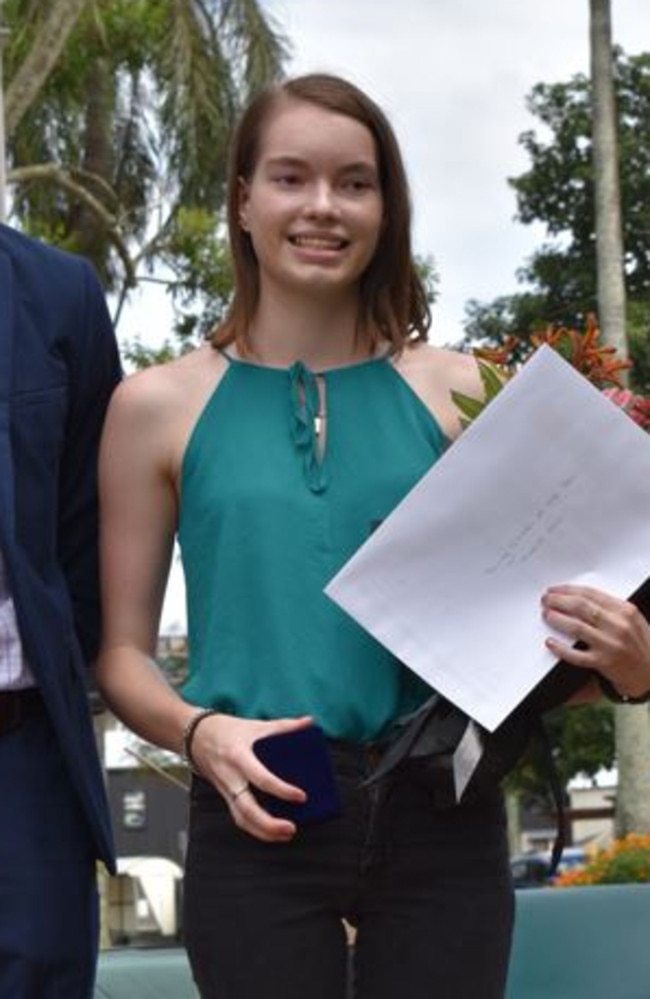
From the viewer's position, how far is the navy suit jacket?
3123mm

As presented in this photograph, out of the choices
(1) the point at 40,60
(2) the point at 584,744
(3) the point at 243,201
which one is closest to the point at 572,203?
(2) the point at 584,744

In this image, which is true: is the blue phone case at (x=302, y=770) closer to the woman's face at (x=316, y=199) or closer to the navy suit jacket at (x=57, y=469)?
the navy suit jacket at (x=57, y=469)

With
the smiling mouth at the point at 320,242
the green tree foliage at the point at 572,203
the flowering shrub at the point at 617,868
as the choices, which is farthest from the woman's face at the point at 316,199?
the green tree foliage at the point at 572,203

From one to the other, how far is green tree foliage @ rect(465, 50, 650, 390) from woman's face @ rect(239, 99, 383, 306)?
23516mm

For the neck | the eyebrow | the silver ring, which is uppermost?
the eyebrow

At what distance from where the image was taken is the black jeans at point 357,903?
2.95m

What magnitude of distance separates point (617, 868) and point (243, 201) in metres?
11.1

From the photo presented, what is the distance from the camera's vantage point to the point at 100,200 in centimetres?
2188

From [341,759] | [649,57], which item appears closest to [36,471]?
[341,759]

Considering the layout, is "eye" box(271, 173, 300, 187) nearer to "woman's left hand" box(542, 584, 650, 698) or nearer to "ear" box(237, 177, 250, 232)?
"ear" box(237, 177, 250, 232)

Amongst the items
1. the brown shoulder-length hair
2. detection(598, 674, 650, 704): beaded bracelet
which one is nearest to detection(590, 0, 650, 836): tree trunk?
the brown shoulder-length hair

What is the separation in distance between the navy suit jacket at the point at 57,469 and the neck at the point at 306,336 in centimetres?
26

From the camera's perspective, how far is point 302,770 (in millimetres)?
2900

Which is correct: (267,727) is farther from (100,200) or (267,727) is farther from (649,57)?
(649,57)
